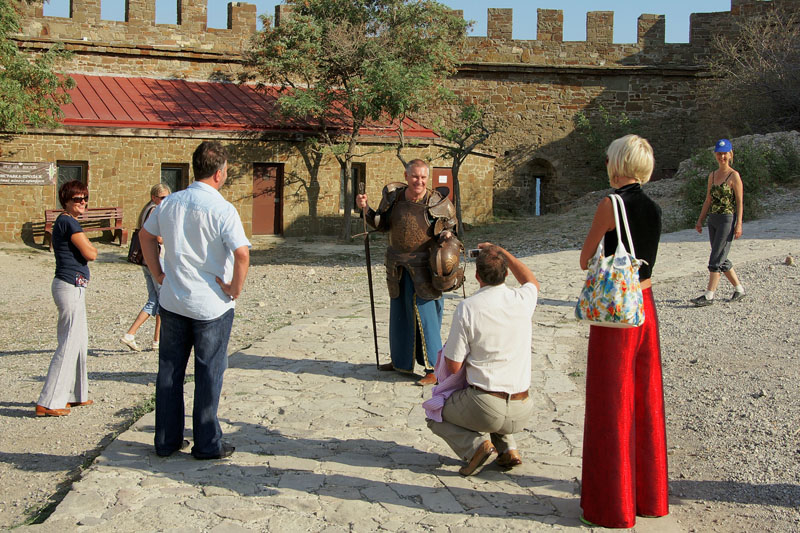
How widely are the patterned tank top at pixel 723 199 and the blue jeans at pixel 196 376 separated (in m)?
6.07

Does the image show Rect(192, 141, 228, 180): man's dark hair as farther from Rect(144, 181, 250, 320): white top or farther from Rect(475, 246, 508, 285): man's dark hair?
Rect(475, 246, 508, 285): man's dark hair

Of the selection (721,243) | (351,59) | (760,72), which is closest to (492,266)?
(721,243)

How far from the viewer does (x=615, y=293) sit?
3.71 metres

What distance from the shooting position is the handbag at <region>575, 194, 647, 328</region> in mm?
3703

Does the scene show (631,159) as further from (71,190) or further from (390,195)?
(71,190)

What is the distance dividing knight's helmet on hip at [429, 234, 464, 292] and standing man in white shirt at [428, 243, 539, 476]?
1718 mm

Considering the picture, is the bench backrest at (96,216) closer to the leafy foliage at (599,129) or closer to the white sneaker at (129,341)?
the white sneaker at (129,341)

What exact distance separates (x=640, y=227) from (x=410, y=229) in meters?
2.77

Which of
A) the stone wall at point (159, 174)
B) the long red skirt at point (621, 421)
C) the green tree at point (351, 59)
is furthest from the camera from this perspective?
the green tree at point (351, 59)

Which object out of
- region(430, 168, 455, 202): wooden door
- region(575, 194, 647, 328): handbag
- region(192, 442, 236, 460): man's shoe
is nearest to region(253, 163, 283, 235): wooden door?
region(430, 168, 455, 202): wooden door

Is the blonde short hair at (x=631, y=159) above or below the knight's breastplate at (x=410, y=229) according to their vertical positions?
above

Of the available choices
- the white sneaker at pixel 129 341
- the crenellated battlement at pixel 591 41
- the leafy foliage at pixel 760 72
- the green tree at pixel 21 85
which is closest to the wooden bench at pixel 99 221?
the green tree at pixel 21 85

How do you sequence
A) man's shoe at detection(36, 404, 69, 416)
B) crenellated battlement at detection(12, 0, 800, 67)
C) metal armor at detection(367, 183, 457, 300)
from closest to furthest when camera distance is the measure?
1. man's shoe at detection(36, 404, 69, 416)
2. metal armor at detection(367, 183, 457, 300)
3. crenellated battlement at detection(12, 0, 800, 67)

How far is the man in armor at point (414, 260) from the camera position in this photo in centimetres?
646
